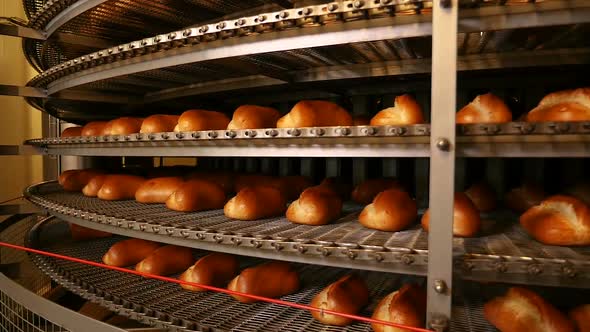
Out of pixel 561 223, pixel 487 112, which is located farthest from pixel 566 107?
pixel 561 223

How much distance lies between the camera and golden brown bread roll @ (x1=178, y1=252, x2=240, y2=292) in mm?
1514

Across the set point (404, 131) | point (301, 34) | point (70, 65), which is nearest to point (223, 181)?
point (70, 65)

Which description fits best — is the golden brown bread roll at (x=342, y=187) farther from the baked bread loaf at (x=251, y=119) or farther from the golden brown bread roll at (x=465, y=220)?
the golden brown bread roll at (x=465, y=220)

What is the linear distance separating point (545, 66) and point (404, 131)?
805 mm

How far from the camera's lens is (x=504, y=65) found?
1436 mm

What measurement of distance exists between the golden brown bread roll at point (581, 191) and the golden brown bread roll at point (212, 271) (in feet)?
4.23

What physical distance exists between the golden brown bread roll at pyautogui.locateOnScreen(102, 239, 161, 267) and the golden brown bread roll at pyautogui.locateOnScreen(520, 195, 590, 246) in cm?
157

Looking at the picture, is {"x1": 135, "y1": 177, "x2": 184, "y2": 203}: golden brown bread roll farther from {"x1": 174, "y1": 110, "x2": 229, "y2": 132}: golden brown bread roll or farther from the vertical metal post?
the vertical metal post

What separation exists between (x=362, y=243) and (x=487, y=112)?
510 millimetres

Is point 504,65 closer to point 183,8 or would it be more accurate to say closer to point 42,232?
point 183,8

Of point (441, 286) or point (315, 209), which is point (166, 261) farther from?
point (441, 286)

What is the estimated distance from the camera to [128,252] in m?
1.82

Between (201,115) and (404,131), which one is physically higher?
(201,115)

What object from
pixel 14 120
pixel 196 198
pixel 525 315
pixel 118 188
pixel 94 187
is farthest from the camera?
pixel 14 120
